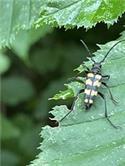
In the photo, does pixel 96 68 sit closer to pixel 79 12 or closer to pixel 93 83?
pixel 93 83

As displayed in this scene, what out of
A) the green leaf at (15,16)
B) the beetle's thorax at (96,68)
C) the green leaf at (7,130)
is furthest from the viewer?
the green leaf at (7,130)

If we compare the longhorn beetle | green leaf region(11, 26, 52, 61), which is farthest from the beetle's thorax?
green leaf region(11, 26, 52, 61)

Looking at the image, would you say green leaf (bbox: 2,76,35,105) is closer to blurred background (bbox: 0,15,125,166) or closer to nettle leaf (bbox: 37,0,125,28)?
blurred background (bbox: 0,15,125,166)

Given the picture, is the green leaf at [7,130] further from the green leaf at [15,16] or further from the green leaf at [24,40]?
the green leaf at [15,16]

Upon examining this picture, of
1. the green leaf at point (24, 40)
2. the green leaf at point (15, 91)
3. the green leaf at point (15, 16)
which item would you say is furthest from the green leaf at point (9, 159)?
the green leaf at point (15, 16)

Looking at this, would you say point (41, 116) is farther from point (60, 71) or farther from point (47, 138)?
point (47, 138)

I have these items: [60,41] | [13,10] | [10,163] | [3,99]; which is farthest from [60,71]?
[13,10]
